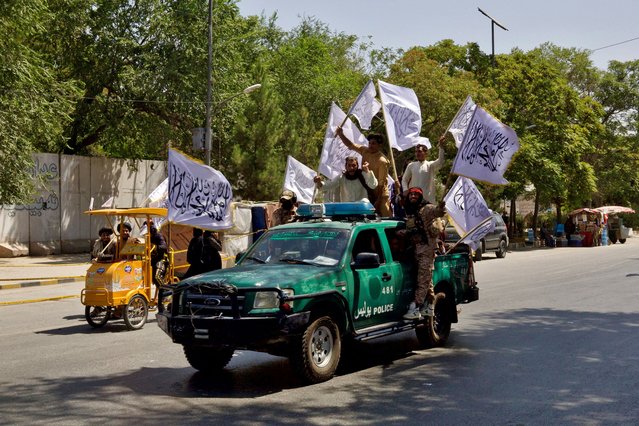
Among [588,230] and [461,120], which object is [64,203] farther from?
[588,230]

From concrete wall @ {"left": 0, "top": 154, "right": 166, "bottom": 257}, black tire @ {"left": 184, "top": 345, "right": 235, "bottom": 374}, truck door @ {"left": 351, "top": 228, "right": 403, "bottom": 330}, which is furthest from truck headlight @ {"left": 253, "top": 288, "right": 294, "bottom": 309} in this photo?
concrete wall @ {"left": 0, "top": 154, "right": 166, "bottom": 257}

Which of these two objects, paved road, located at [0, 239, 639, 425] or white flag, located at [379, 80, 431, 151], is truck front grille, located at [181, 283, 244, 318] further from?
white flag, located at [379, 80, 431, 151]

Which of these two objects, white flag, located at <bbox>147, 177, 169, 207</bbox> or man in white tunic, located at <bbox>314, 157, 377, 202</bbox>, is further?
white flag, located at <bbox>147, 177, 169, 207</bbox>

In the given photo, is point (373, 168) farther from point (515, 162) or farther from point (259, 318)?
point (515, 162)

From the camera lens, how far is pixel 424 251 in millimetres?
9625

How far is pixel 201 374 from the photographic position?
28.5 ft

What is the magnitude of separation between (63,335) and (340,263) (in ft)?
18.3

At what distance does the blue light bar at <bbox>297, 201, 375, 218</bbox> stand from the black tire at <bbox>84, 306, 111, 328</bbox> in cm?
472

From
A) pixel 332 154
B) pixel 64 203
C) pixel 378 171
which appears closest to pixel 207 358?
pixel 378 171

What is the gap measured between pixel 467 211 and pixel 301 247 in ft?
11.4

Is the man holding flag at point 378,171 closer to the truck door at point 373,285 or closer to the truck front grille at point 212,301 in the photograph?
the truck door at point 373,285

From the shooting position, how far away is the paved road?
22.4 ft

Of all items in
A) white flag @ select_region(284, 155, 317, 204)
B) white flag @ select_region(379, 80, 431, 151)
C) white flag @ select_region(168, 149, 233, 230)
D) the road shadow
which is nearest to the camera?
the road shadow

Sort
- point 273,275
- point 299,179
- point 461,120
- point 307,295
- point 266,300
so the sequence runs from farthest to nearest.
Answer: point 299,179 → point 461,120 → point 273,275 → point 307,295 → point 266,300
